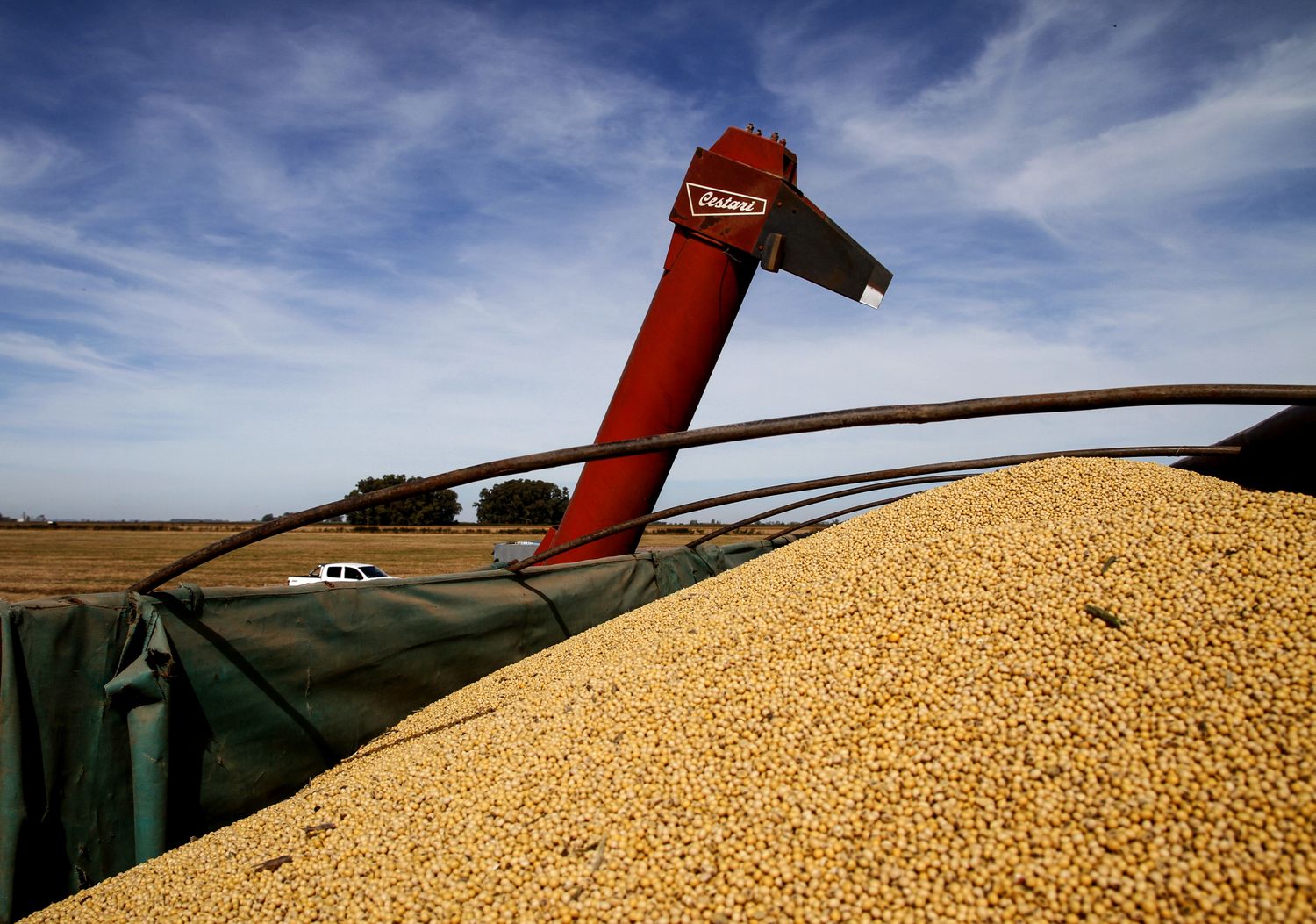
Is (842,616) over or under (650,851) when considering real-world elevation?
over

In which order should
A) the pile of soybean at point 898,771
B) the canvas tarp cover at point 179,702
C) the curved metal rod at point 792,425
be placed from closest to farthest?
the pile of soybean at point 898,771
the canvas tarp cover at point 179,702
the curved metal rod at point 792,425

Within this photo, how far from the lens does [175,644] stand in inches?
87.4

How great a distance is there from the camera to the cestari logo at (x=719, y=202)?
381 cm

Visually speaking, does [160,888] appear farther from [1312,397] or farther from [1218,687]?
[1312,397]

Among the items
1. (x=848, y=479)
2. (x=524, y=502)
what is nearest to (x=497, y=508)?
(x=524, y=502)

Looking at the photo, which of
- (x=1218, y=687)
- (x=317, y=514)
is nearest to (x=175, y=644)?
(x=317, y=514)

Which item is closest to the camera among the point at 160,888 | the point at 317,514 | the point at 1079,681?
the point at 1079,681

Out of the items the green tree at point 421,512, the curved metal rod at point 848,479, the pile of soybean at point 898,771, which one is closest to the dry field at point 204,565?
the curved metal rod at point 848,479

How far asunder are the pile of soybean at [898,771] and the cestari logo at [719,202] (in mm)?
2122

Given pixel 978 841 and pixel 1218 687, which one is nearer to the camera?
pixel 978 841

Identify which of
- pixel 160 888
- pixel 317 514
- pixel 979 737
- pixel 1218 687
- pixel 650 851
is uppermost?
pixel 317 514

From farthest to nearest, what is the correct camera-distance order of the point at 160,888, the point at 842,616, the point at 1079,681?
1. the point at 842,616
2. the point at 160,888
3. the point at 1079,681

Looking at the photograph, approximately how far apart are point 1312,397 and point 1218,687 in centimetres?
102

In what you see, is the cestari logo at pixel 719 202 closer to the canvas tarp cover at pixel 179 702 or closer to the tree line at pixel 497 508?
the canvas tarp cover at pixel 179 702
